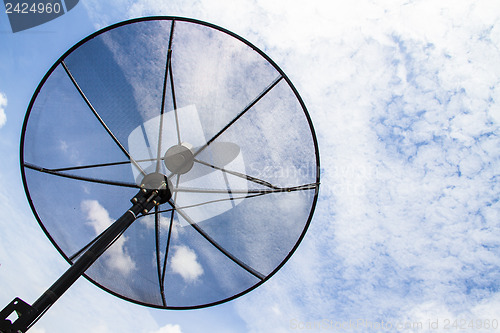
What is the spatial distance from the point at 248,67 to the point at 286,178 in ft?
5.87

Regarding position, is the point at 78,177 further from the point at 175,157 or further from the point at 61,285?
the point at 61,285

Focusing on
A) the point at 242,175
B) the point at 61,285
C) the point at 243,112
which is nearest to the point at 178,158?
the point at 242,175

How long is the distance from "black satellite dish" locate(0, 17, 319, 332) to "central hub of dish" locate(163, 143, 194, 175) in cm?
2

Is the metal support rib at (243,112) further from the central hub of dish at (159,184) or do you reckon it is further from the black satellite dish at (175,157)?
the central hub of dish at (159,184)

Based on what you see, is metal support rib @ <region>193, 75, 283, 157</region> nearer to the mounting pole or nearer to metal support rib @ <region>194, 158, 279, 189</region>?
metal support rib @ <region>194, 158, 279, 189</region>

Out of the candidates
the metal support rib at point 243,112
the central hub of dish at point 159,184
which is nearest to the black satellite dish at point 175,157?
the metal support rib at point 243,112

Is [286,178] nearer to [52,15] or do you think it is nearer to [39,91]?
[39,91]

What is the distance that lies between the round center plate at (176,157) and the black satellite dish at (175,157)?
2 cm

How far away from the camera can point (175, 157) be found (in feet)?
14.6

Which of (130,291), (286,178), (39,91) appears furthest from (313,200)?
(39,91)

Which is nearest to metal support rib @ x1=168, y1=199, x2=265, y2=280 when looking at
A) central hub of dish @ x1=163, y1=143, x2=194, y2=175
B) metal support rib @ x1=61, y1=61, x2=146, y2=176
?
central hub of dish @ x1=163, y1=143, x2=194, y2=175

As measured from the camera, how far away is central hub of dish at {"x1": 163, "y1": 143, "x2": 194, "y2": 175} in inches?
175

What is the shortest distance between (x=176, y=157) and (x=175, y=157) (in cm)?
2

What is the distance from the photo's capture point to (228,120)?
4715mm
